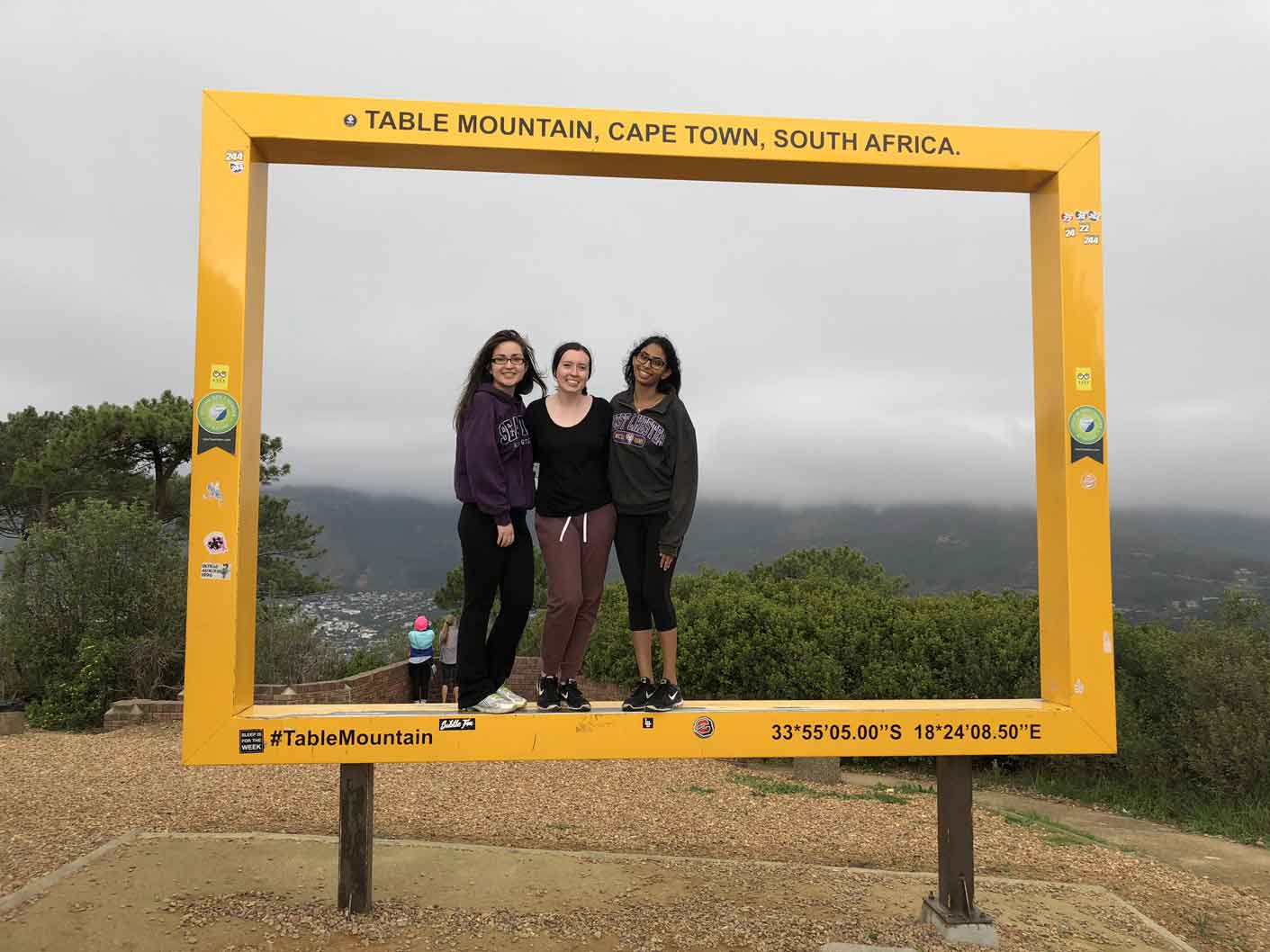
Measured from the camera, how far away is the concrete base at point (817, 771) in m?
10.4

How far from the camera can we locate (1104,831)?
356 inches

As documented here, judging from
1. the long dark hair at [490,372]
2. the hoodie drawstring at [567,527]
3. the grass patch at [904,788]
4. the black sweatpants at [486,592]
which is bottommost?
the grass patch at [904,788]

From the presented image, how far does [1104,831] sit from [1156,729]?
3.34 metres

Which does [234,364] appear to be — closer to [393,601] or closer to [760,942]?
[760,942]

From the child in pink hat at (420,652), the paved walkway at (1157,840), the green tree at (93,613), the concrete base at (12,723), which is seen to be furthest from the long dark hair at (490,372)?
A: the concrete base at (12,723)

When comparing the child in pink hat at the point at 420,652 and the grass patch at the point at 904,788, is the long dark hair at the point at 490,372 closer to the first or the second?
the grass patch at the point at 904,788

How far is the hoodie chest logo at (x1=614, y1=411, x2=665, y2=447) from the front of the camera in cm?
453

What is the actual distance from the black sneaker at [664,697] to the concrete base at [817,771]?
6535 mm

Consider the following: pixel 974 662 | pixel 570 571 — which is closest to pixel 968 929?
pixel 570 571

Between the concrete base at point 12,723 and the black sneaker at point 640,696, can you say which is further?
the concrete base at point 12,723

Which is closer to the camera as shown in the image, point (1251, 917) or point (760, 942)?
point (760, 942)

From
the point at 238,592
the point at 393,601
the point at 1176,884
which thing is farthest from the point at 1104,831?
the point at 393,601

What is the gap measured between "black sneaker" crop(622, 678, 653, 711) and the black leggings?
12.4 inches

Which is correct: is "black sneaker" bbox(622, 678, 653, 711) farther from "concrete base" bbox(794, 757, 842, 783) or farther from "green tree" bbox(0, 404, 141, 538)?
"green tree" bbox(0, 404, 141, 538)
